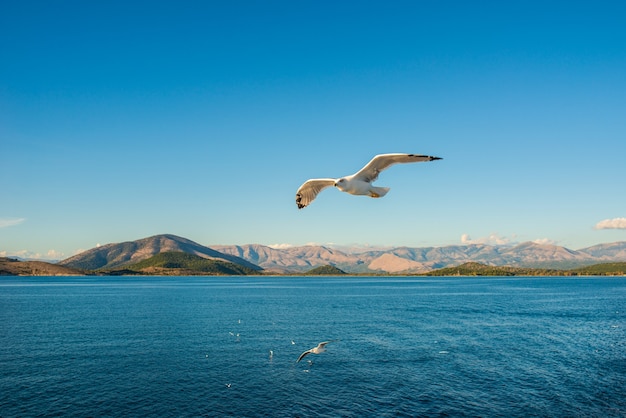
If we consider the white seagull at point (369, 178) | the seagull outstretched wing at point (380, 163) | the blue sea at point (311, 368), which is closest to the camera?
the seagull outstretched wing at point (380, 163)

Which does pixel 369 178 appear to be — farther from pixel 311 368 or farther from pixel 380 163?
pixel 311 368

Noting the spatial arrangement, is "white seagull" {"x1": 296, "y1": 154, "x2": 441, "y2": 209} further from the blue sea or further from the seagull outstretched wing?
the blue sea

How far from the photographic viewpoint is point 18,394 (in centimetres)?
4362

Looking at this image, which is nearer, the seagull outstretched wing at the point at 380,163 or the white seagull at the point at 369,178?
the seagull outstretched wing at the point at 380,163

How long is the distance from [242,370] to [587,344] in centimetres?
5516

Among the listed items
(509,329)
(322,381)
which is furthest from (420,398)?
(509,329)

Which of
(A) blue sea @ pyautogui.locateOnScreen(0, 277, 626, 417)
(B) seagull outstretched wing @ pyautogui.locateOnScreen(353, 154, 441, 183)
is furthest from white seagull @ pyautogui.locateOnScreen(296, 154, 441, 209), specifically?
(A) blue sea @ pyautogui.locateOnScreen(0, 277, 626, 417)

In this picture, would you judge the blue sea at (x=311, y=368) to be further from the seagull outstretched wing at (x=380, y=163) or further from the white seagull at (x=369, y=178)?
the seagull outstretched wing at (x=380, y=163)

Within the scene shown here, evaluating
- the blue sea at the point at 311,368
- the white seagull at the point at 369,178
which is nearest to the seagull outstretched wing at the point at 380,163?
the white seagull at the point at 369,178

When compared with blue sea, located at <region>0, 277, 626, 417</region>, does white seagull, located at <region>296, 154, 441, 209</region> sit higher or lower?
higher

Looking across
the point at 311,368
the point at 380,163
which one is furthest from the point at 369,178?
the point at 311,368

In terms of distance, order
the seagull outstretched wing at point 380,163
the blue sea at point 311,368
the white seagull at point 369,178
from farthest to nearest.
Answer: the blue sea at point 311,368 < the white seagull at point 369,178 < the seagull outstretched wing at point 380,163

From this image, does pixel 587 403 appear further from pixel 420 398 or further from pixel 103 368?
pixel 103 368

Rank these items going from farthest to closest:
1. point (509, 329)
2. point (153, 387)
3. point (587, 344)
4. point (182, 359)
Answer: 1. point (509, 329)
2. point (587, 344)
3. point (182, 359)
4. point (153, 387)
